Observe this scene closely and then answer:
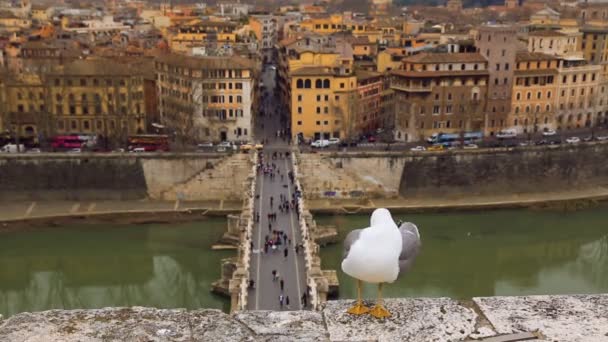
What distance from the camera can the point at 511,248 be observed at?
21.9 metres

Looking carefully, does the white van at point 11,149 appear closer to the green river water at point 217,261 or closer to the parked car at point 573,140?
the green river water at point 217,261

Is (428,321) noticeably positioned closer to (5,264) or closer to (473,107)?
(5,264)

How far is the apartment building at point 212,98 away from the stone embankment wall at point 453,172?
493cm

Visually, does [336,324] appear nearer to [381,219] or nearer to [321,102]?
[381,219]

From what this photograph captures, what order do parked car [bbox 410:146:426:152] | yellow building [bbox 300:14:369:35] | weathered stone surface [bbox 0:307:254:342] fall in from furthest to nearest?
yellow building [bbox 300:14:369:35] → parked car [bbox 410:146:426:152] → weathered stone surface [bbox 0:307:254:342]

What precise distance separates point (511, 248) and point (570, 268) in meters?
2.07

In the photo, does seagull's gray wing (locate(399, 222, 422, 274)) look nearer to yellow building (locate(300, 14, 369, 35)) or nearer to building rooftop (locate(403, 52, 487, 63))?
building rooftop (locate(403, 52, 487, 63))

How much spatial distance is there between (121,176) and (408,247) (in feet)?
79.1

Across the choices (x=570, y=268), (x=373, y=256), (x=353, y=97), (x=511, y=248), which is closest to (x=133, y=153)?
(x=353, y=97)

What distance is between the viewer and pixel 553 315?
10.0 feet

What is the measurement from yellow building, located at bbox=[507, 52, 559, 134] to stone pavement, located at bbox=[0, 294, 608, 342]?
2932cm

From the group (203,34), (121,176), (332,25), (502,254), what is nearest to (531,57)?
(502,254)

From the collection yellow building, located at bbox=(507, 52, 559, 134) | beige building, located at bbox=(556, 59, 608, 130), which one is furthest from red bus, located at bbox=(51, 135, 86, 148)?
beige building, located at bbox=(556, 59, 608, 130)

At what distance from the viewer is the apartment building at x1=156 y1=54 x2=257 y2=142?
1153 inches
